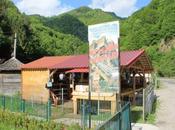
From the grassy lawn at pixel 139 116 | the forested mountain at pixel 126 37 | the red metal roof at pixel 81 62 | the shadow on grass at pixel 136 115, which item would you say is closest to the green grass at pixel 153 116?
the grassy lawn at pixel 139 116

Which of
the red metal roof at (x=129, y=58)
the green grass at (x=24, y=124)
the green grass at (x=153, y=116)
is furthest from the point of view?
the red metal roof at (x=129, y=58)

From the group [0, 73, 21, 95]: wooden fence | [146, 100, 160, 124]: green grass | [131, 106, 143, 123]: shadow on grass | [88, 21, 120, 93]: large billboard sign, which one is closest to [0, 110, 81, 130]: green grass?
[88, 21, 120, 93]: large billboard sign

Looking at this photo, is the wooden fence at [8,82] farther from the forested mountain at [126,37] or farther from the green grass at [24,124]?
the forested mountain at [126,37]

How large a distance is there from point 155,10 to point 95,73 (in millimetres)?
86405

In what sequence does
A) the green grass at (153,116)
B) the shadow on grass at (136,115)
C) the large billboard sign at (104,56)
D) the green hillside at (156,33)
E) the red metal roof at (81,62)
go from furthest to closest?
the green hillside at (156,33)
the red metal roof at (81,62)
the shadow on grass at (136,115)
the green grass at (153,116)
the large billboard sign at (104,56)

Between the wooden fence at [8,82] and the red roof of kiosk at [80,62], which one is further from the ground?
the red roof of kiosk at [80,62]

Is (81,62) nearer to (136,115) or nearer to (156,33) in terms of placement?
(136,115)

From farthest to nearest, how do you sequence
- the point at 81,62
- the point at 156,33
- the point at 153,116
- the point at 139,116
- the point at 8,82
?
the point at 156,33 → the point at 8,82 → the point at 81,62 → the point at 153,116 → the point at 139,116

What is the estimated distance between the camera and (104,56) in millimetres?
14336

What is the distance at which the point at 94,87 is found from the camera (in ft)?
48.2

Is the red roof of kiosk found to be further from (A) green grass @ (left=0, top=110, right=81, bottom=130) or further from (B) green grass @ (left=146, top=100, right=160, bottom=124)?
(A) green grass @ (left=0, top=110, right=81, bottom=130)

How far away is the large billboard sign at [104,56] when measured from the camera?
1388 centimetres

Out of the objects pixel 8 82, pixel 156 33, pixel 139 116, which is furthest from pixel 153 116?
pixel 156 33

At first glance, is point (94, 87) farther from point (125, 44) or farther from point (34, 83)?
point (125, 44)
